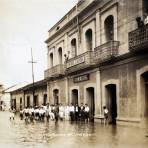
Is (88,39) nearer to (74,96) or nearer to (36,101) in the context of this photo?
(74,96)

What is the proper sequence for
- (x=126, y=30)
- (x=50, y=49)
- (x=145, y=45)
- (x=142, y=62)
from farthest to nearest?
(x=50, y=49), (x=126, y=30), (x=142, y=62), (x=145, y=45)

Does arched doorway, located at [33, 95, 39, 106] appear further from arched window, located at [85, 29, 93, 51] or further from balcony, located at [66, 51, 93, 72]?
arched window, located at [85, 29, 93, 51]

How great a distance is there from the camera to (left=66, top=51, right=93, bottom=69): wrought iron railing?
22156mm

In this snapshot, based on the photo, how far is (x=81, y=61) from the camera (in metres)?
23.6

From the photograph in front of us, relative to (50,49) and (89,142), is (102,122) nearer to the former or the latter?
(89,142)

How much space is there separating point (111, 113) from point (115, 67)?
9.93ft

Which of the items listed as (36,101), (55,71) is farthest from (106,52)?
(36,101)

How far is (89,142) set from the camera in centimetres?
1198

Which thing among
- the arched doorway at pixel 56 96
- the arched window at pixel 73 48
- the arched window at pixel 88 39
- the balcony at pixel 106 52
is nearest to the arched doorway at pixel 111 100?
the balcony at pixel 106 52

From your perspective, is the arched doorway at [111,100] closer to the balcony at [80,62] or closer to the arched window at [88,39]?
the balcony at [80,62]

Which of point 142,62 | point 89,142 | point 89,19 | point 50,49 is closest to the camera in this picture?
point 89,142

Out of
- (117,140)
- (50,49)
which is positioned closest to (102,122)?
(117,140)

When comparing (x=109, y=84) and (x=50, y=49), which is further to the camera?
(x=50, y=49)

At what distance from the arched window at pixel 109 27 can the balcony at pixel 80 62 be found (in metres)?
A: 1.54
